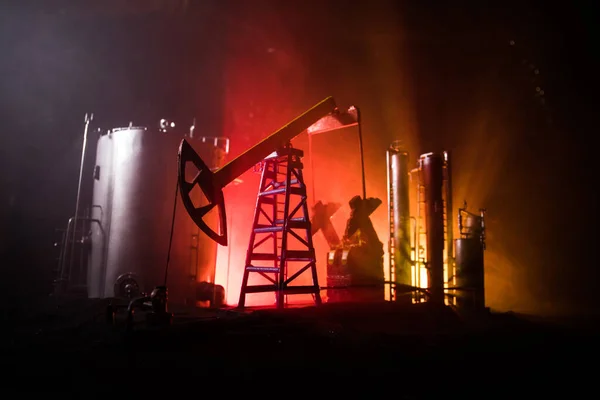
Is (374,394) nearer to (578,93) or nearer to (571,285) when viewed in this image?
(571,285)

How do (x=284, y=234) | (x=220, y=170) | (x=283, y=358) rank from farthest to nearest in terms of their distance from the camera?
(x=284, y=234) → (x=220, y=170) → (x=283, y=358)

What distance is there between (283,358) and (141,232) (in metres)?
7.24

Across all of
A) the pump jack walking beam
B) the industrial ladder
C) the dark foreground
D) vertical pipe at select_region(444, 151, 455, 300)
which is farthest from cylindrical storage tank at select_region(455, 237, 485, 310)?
the pump jack walking beam

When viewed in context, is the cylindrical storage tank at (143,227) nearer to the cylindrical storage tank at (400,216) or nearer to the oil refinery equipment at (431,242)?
the cylindrical storage tank at (400,216)

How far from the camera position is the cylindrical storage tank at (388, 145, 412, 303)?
488 inches

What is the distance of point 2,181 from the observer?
13516 millimetres

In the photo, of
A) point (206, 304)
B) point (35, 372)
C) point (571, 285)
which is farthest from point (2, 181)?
point (571, 285)

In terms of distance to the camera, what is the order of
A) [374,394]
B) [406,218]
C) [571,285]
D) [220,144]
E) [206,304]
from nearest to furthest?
[374,394], [206,304], [406,218], [220,144], [571,285]

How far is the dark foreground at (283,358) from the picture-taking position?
466cm

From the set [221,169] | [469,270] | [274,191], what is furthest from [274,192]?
[469,270]

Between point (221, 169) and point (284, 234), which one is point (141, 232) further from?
point (284, 234)

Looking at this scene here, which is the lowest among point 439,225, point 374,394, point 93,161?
point 374,394

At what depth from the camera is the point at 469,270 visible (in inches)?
477

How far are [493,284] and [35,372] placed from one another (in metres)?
15.8
